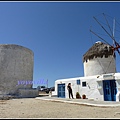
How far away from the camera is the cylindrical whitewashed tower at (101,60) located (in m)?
24.6

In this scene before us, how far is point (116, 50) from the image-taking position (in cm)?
2527

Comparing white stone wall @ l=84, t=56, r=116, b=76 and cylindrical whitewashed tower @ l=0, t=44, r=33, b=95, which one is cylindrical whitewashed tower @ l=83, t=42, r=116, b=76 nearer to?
white stone wall @ l=84, t=56, r=116, b=76

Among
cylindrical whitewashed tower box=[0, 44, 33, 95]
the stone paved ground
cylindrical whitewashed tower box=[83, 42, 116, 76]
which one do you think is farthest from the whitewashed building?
the stone paved ground

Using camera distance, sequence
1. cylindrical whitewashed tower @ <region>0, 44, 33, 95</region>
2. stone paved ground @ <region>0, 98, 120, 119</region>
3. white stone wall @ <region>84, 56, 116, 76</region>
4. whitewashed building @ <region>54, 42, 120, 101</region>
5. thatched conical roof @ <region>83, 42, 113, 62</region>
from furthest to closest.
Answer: thatched conical roof @ <region>83, 42, 113, 62</region>
white stone wall @ <region>84, 56, 116, 76</region>
cylindrical whitewashed tower @ <region>0, 44, 33, 95</region>
whitewashed building @ <region>54, 42, 120, 101</region>
stone paved ground @ <region>0, 98, 120, 119</region>

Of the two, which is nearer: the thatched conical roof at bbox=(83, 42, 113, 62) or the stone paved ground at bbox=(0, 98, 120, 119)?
the stone paved ground at bbox=(0, 98, 120, 119)

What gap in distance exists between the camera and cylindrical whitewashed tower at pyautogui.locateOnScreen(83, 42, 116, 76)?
2461 cm

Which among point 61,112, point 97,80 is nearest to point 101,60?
point 97,80

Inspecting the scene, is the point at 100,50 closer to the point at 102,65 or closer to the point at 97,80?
the point at 102,65

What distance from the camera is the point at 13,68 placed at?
23.9 meters

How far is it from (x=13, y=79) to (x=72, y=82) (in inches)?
385

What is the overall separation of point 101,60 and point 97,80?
8577 mm

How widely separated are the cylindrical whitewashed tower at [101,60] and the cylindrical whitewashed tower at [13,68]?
11.1 metres

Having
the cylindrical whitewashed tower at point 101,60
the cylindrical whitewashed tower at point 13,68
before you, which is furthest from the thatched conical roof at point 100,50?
the cylindrical whitewashed tower at point 13,68

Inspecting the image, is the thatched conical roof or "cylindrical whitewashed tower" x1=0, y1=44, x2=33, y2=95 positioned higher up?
the thatched conical roof
